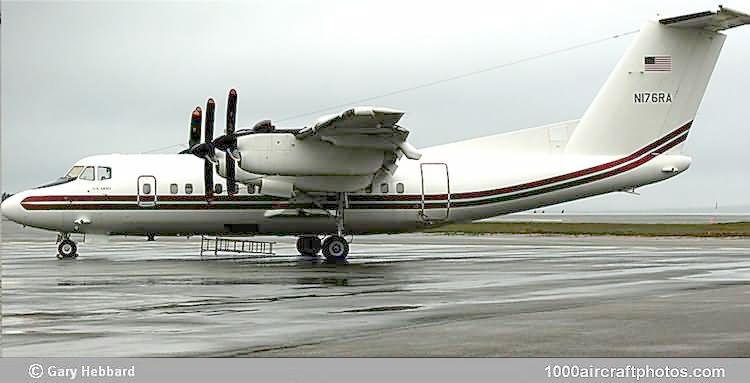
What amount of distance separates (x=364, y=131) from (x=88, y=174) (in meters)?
9.12

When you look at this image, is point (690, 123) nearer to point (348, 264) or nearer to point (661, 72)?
point (661, 72)

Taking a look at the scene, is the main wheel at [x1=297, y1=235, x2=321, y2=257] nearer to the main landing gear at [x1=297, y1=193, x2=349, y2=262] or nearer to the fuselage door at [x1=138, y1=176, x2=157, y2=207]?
the main landing gear at [x1=297, y1=193, x2=349, y2=262]

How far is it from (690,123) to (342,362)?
22.9 metres

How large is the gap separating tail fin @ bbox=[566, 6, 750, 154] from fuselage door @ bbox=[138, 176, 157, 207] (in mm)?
12885

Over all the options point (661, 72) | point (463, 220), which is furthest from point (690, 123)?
point (463, 220)

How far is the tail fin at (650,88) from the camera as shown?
28969 millimetres

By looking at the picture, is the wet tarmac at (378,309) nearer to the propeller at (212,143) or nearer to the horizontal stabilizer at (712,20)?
the propeller at (212,143)

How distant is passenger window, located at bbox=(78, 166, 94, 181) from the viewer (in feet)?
93.9

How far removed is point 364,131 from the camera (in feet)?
84.2

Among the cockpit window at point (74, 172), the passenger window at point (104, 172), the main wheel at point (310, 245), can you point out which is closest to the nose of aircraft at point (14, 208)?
the cockpit window at point (74, 172)

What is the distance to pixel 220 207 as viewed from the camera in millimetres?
28172

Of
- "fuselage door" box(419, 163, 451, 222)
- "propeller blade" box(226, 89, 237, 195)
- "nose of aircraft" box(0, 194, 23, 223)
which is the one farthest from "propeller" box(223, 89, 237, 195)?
"nose of aircraft" box(0, 194, 23, 223)

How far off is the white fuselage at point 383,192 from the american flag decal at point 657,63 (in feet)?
6.70

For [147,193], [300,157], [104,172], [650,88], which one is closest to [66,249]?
[104,172]
